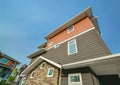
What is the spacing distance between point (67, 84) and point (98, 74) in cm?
267

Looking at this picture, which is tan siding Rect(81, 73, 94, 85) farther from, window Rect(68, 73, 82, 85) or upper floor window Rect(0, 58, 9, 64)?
upper floor window Rect(0, 58, 9, 64)

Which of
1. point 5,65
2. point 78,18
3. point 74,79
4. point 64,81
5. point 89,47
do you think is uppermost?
point 78,18

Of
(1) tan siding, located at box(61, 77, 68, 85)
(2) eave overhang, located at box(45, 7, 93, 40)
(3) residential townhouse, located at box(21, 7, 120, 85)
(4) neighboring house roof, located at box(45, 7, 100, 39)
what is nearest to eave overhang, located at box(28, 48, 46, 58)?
(3) residential townhouse, located at box(21, 7, 120, 85)

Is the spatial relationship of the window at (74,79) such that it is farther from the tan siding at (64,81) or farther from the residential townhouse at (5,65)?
the residential townhouse at (5,65)

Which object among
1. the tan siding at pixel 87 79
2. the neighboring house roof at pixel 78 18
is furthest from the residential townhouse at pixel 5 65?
the tan siding at pixel 87 79

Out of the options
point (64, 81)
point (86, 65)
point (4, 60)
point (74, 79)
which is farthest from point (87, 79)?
point (4, 60)

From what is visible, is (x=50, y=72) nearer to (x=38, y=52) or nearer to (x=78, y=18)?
(x=38, y=52)

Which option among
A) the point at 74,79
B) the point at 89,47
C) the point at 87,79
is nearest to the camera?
the point at 87,79

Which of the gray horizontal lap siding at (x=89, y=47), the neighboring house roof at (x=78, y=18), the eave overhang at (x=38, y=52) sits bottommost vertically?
the gray horizontal lap siding at (x=89, y=47)

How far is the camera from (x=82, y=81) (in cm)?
492

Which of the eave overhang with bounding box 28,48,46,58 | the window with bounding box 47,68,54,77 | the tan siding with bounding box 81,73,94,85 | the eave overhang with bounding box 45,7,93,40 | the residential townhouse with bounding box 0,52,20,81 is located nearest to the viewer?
the tan siding with bounding box 81,73,94,85

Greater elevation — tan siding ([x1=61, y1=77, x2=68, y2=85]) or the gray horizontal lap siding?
the gray horizontal lap siding

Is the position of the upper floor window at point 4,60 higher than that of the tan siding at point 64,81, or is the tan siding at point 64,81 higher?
the upper floor window at point 4,60

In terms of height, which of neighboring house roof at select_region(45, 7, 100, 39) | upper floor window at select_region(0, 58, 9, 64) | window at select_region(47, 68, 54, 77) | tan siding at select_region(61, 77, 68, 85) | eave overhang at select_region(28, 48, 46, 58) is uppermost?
neighboring house roof at select_region(45, 7, 100, 39)
